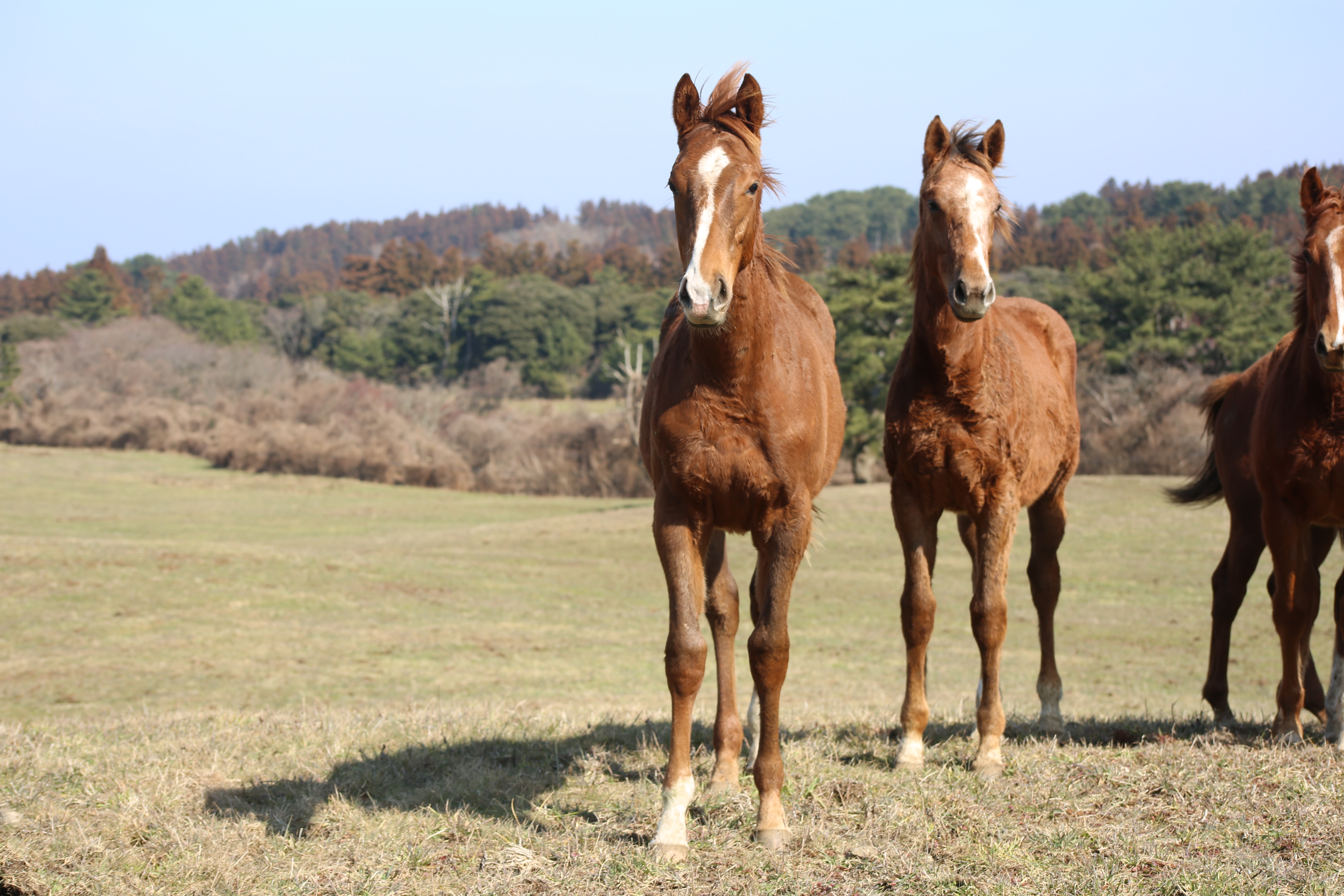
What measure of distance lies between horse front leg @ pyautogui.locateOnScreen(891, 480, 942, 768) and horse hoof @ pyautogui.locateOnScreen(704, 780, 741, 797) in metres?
1.02

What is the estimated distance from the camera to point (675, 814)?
13.2ft

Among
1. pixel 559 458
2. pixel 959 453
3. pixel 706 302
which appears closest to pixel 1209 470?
pixel 959 453

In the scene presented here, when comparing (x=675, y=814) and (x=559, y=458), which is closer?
(x=675, y=814)

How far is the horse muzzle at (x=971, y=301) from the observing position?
4289 millimetres

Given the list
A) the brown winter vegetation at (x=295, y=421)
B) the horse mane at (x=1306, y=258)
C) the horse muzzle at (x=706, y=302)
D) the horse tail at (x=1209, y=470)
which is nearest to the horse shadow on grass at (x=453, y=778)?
the horse muzzle at (x=706, y=302)

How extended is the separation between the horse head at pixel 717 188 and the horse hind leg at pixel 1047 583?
117 inches

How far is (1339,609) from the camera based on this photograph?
18.4ft

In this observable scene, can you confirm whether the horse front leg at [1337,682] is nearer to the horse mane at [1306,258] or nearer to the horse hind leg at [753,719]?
the horse mane at [1306,258]

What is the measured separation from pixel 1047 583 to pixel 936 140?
278 cm

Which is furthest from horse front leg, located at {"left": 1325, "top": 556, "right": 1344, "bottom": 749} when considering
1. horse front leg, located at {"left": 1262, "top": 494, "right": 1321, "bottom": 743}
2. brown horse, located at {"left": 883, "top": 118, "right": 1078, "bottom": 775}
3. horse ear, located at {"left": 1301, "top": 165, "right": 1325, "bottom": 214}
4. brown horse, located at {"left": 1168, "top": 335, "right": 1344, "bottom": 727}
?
horse ear, located at {"left": 1301, "top": 165, "right": 1325, "bottom": 214}

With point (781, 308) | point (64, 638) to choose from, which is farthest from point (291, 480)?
point (781, 308)

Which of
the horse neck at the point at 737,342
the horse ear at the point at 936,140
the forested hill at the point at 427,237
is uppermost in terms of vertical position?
the forested hill at the point at 427,237

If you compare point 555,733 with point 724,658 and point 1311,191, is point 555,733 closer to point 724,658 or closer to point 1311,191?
point 724,658

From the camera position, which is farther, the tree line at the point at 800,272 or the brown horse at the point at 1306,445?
the tree line at the point at 800,272
